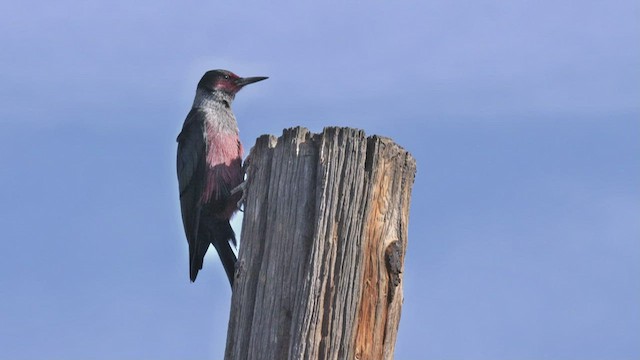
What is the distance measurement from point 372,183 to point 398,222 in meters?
0.23

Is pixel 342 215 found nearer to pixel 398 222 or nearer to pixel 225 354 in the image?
pixel 398 222

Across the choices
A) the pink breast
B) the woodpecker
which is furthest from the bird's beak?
the pink breast

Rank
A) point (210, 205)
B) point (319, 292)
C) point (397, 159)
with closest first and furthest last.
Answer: point (319, 292) < point (397, 159) < point (210, 205)

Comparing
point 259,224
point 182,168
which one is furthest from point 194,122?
point 259,224

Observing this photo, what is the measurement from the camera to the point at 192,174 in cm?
716

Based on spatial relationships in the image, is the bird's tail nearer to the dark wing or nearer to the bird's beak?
the dark wing

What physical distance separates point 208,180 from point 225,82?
1.47 metres

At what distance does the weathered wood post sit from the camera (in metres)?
3.39

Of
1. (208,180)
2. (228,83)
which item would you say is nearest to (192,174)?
(208,180)

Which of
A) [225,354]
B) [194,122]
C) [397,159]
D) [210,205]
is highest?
[194,122]

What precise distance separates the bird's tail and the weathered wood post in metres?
3.11

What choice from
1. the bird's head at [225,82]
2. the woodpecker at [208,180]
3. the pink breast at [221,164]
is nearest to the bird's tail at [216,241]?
the woodpecker at [208,180]

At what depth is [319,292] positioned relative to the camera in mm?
3396

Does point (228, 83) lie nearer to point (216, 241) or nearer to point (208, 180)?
point (208, 180)
